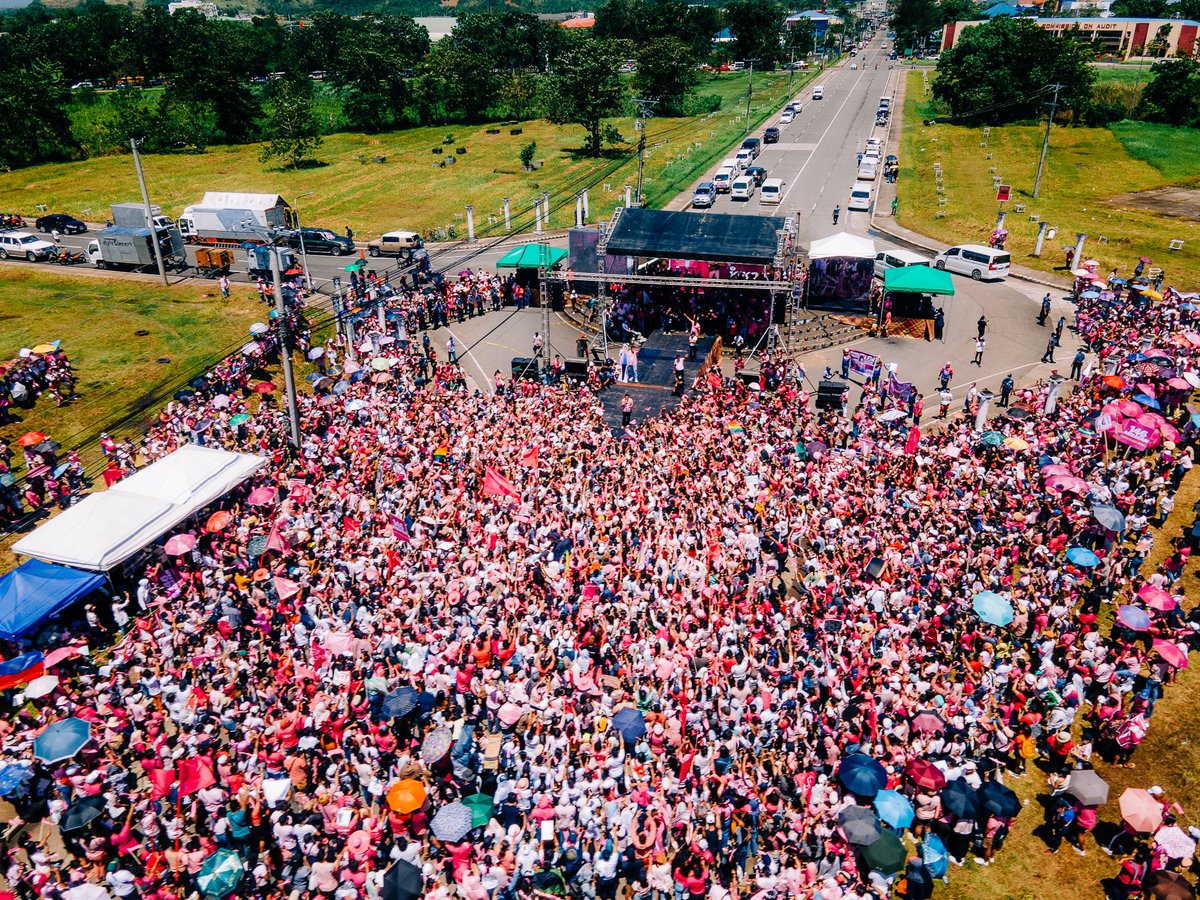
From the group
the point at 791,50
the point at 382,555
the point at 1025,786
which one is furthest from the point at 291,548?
the point at 791,50

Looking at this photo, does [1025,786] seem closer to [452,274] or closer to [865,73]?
[452,274]

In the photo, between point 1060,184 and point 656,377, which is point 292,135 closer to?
point 656,377

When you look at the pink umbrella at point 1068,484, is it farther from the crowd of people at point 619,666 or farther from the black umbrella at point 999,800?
the black umbrella at point 999,800

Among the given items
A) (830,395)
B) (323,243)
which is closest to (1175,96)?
(830,395)

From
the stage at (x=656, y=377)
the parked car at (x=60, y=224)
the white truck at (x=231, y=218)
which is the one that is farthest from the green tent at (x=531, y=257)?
the parked car at (x=60, y=224)

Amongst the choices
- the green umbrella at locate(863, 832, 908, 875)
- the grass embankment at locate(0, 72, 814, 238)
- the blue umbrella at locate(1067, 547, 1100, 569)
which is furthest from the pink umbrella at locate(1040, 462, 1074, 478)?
the grass embankment at locate(0, 72, 814, 238)
